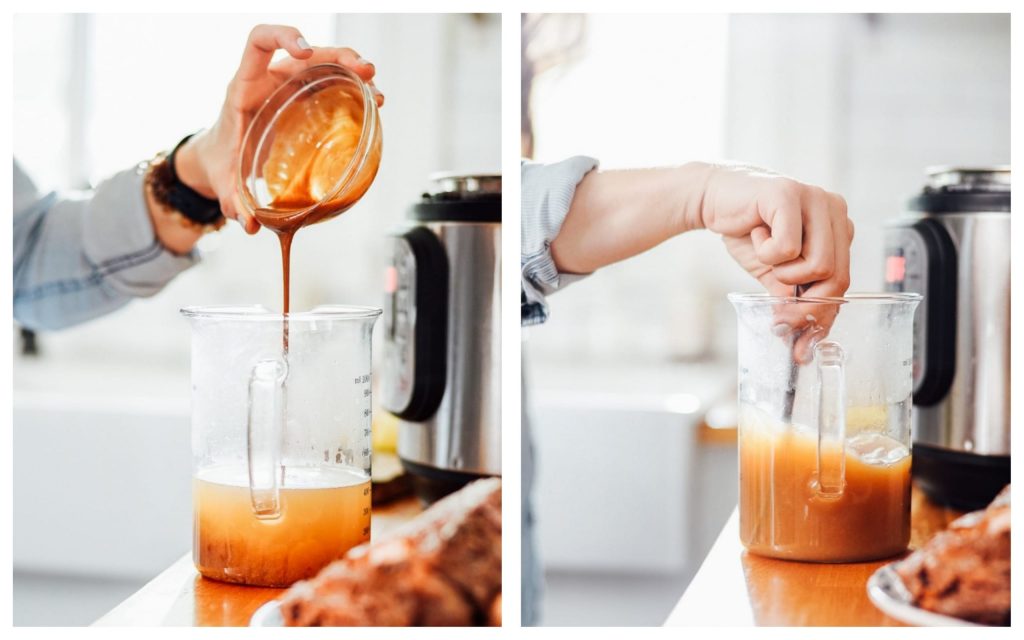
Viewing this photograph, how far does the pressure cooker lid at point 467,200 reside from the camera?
1034 millimetres

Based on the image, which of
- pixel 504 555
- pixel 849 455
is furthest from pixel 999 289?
pixel 504 555

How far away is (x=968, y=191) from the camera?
1115 millimetres

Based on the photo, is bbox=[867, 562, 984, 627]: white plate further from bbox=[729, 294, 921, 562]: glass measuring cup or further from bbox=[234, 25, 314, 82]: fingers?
bbox=[234, 25, 314, 82]: fingers

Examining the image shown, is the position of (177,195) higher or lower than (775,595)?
higher

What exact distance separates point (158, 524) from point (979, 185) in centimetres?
177

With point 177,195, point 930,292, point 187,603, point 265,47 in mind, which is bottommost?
point 187,603

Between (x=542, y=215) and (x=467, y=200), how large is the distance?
0.08m

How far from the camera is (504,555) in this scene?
0.95 meters

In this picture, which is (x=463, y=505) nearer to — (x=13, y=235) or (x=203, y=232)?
(x=203, y=232)

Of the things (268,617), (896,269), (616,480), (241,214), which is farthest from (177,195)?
(616,480)

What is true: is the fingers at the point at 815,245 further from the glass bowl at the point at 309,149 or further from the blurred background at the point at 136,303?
the blurred background at the point at 136,303

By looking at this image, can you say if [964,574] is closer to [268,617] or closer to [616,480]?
[268,617]

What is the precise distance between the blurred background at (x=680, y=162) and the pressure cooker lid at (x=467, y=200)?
0.28 ft

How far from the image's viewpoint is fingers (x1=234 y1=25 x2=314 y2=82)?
0.96 metres
